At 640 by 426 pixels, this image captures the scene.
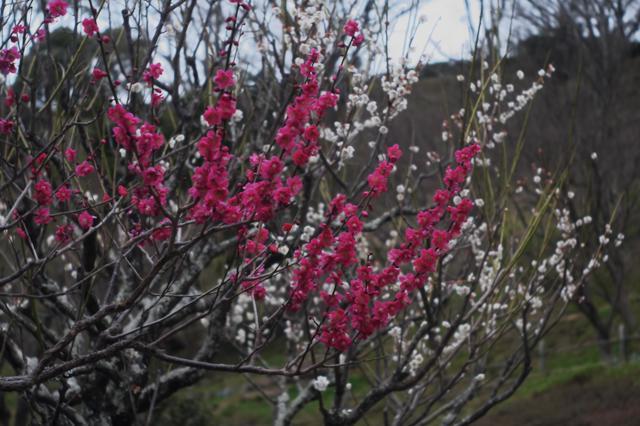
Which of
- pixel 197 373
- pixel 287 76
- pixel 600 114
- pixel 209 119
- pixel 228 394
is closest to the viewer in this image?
pixel 209 119

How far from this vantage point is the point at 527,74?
1527 cm

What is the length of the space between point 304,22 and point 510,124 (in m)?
10.8

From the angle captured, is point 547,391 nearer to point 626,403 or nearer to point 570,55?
point 626,403

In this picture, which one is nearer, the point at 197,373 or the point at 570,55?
the point at 197,373

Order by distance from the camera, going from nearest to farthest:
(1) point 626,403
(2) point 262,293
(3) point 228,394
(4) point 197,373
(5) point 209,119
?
(5) point 209,119
(2) point 262,293
(4) point 197,373
(1) point 626,403
(3) point 228,394

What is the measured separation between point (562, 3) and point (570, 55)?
1861mm

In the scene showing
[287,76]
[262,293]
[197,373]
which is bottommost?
[197,373]

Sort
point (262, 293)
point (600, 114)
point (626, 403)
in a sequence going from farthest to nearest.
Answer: point (600, 114), point (626, 403), point (262, 293)

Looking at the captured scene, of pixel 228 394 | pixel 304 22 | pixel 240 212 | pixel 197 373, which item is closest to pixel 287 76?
pixel 304 22

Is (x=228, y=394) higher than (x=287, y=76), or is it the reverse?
(x=287, y=76)

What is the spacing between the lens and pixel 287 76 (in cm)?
593

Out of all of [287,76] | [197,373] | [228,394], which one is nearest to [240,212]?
[197,373]

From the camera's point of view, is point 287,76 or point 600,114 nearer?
point 287,76

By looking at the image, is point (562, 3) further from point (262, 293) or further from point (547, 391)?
point (262, 293)
